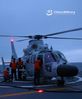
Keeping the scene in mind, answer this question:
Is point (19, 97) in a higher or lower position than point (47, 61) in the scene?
lower

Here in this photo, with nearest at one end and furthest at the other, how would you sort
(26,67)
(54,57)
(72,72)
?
1. (72,72)
2. (54,57)
3. (26,67)

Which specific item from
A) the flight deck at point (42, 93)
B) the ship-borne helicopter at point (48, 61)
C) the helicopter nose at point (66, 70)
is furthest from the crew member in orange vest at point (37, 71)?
the flight deck at point (42, 93)

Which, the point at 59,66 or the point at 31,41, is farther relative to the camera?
the point at 31,41

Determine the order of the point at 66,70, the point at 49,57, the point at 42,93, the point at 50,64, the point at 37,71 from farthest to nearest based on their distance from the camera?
the point at 49,57 < the point at 37,71 < the point at 50,64 < the point at 66,70 < the point at 42,93

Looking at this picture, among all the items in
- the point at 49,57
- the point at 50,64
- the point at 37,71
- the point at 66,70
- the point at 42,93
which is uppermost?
the point at 49,57

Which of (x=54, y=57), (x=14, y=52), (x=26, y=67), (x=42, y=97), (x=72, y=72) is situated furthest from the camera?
(x=14, y=52)

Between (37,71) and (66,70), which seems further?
(37,71)

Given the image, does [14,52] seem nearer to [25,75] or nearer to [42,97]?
[25,75]

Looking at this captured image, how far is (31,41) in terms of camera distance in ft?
94.9

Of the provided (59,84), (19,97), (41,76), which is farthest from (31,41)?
(19,97)

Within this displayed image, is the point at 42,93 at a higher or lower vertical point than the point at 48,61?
lower

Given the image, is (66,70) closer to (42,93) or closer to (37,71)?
(37,71)

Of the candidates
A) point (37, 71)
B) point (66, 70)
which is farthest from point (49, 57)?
point (66, 70)

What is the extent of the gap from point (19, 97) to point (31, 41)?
13.7m
